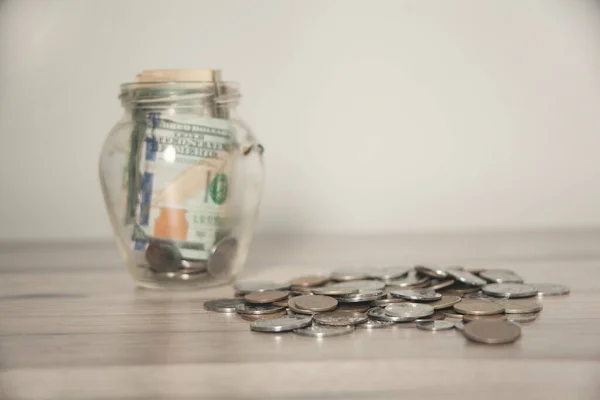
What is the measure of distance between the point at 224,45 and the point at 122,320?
0.72 meters

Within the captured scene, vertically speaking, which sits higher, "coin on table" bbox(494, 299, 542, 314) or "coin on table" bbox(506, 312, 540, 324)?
"coin on table" bbox(494, 299, 542, 314)

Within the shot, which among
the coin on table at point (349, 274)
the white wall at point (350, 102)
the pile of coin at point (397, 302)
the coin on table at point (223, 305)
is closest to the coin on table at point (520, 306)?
the pile of coin at point (397, 302)

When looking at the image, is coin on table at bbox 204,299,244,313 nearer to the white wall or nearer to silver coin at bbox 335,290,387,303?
silver coin at bbox 335,290,387,303

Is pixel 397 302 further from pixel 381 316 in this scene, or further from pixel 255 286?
pixel 255 286

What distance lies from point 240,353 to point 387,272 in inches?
14.4

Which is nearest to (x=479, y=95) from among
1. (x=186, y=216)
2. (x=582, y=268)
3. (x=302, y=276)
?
(x=582, y=268)

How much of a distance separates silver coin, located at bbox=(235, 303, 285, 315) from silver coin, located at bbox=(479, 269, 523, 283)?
30cm

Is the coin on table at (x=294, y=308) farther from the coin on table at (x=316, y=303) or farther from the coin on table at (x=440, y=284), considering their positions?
the coin on table at (x=440, y=284)

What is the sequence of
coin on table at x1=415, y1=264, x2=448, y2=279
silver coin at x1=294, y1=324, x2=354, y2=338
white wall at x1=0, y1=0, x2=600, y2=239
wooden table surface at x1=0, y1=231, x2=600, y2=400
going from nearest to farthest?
wooden table surface at x1=0, y1=231, x2=600, y2=400 → silver coin at x1=294, y1=324, x2=354, y2=338 → coin on table at x1=415, y1=264, x2=448, y2=279 → white wall at x1=0, y1=0, x2=600, y2=239

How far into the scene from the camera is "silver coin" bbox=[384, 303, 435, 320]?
784 mm

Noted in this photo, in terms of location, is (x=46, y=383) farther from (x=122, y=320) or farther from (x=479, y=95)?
(x=479, y=95)

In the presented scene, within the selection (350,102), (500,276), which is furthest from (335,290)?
(350,102)

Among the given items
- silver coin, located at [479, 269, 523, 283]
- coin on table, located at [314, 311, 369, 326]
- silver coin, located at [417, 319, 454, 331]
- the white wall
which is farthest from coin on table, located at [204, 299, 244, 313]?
the white wall

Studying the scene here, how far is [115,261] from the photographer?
48.3 inches
